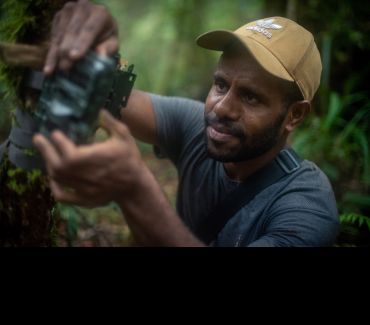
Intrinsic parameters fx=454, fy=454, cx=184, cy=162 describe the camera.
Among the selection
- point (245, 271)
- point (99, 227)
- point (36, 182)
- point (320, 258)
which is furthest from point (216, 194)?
point (99, 227)

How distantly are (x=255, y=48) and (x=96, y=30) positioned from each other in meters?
0.52

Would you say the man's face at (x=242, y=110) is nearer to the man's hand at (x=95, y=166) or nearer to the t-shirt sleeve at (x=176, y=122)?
the t-shirt sleeve at (x=176, y=122)

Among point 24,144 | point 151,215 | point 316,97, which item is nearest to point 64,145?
point 151,215

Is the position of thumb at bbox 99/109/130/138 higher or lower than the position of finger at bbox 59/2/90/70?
lower

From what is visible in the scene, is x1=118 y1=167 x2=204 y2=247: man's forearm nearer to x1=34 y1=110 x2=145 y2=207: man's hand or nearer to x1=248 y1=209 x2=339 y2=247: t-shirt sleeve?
x1=34 y1=110 x2=145 y2=207: man's hand

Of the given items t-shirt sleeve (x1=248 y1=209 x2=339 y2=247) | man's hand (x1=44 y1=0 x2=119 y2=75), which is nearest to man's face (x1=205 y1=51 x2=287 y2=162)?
t-shirt sleeve (x1=248 y1=209 x2=339 y2=247)

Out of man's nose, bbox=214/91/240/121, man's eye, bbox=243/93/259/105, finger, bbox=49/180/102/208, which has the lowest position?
finger, bbox=49/180/102/208

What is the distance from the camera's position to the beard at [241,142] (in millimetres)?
1316

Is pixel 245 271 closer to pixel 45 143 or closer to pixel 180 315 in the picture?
pixel 180 315

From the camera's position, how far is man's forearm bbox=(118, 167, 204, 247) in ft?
2.79

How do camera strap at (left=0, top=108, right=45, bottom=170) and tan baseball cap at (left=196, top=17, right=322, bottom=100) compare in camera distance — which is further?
tan baseball cap at (left=196, top=17, right=322, bottom=100)

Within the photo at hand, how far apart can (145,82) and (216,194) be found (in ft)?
7.62

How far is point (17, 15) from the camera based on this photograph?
3.50 feet

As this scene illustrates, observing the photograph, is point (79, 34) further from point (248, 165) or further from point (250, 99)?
point (248, 165)
